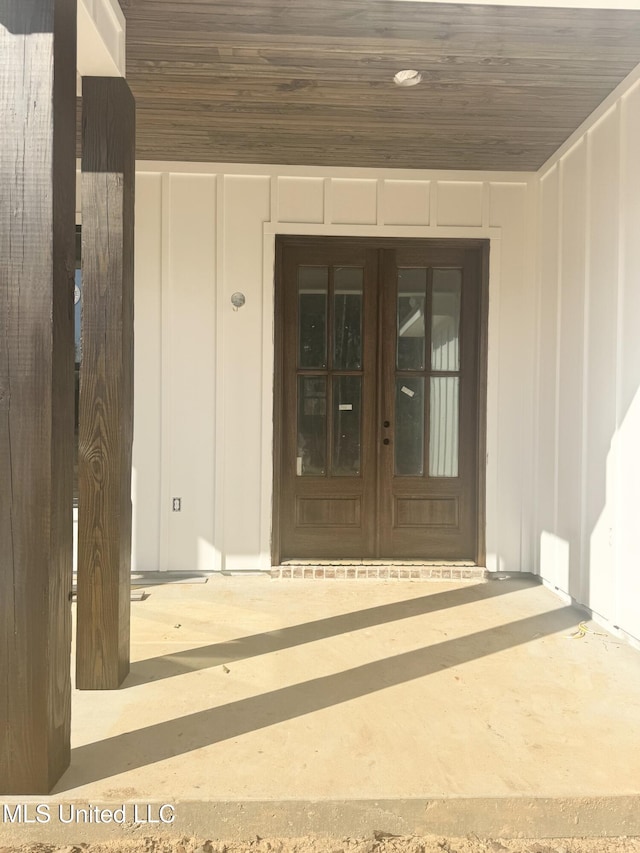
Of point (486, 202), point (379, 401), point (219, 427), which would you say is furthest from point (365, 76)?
point (219, 427)

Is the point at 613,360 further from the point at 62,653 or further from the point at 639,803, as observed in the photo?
the point at 62,653

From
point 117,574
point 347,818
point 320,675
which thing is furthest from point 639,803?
point 117,574

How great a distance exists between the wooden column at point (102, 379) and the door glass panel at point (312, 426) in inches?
88.9

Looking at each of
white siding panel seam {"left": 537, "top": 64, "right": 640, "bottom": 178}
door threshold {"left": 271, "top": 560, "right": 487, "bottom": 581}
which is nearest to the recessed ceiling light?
white siding panel seam {"left": 537, "top": 64, "right": 640, "bottom": 178}

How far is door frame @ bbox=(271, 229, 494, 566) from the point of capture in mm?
4773

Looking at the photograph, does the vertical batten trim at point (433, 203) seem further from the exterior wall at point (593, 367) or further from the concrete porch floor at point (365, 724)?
the concrete porch floor at point (365, 724)

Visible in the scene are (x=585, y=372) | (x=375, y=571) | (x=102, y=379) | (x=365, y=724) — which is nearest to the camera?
(x=365, y=724)

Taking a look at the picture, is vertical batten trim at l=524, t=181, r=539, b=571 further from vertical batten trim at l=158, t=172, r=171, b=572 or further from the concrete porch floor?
vertical batten trim at l=158, t=172, r=171, b=572

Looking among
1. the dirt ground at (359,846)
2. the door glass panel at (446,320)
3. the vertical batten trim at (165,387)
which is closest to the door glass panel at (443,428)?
the door glass panel at (446,320)

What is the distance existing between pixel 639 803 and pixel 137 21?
3.80 m

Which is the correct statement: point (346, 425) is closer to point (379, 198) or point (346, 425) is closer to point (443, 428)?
point (443, 428)

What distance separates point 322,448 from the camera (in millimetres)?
4926

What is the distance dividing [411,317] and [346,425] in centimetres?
100

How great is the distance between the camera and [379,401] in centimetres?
489
